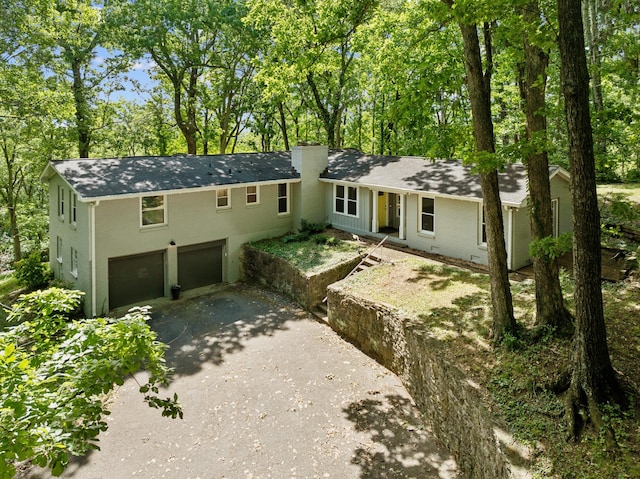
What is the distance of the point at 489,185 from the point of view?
379 inches

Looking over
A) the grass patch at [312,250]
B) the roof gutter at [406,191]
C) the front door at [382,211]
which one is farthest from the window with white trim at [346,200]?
the grass patch at [312,250]

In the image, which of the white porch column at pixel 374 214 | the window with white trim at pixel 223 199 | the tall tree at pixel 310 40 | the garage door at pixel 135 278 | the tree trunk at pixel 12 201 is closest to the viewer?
the garage door at pixel 135 278

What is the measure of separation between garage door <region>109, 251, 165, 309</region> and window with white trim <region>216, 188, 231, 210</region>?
3.07 m

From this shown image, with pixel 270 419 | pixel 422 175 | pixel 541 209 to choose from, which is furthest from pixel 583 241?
pixel 422 175

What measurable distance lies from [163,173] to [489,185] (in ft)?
42.9

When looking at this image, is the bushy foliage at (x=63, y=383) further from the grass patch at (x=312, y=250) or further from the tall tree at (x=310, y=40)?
the tall tree at (x=310, y=40)

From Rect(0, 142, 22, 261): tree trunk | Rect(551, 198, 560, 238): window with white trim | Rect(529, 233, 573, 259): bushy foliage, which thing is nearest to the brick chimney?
Rect(551, 198, 560, 238): window with white trim

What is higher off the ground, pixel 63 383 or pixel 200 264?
pixel 63 383

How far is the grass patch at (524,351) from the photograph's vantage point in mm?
6098

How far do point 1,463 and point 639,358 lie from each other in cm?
934

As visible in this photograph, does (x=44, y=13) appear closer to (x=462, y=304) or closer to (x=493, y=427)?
(x=462, y=304)

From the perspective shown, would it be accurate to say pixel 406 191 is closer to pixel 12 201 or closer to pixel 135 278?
pixel 135 278

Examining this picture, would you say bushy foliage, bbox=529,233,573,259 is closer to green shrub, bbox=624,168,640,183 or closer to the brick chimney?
the brick chimney

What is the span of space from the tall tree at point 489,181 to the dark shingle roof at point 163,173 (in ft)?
37.0
